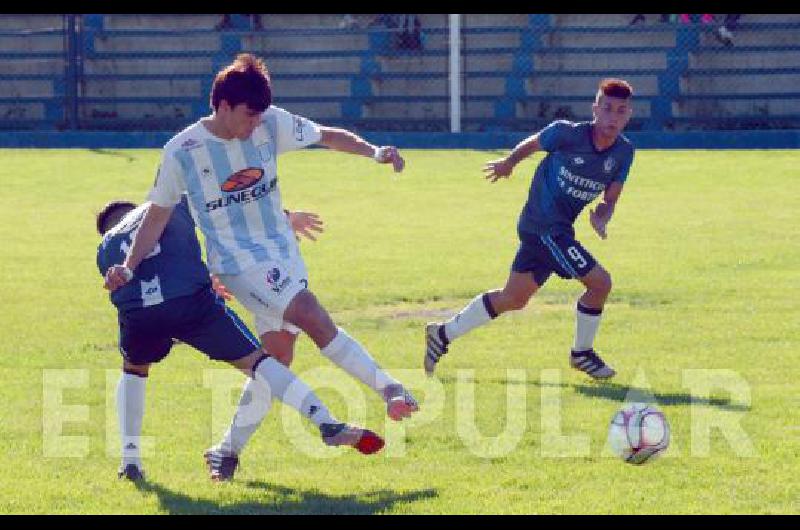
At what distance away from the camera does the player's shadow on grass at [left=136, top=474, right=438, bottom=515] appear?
6.62m

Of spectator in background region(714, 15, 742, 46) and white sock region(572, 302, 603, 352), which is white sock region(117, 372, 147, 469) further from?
spectator in background region(714, 15, 742, 46)

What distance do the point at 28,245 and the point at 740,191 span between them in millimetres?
9846

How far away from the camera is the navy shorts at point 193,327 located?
705 cm

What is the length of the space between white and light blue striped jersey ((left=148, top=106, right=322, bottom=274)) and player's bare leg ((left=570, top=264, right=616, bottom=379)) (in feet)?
10.4

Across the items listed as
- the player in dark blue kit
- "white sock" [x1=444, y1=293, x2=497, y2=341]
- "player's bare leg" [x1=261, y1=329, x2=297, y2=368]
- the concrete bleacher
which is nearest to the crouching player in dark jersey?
"player's bare leg" [x1=261, y1=329, x2=297, y2=368]

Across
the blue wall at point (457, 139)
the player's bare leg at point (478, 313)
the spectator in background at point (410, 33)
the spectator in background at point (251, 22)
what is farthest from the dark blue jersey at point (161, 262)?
the spectator in background at point (251, 22)

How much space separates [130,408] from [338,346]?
1091mm

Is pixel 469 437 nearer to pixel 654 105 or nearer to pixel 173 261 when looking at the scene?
pixel 173 261

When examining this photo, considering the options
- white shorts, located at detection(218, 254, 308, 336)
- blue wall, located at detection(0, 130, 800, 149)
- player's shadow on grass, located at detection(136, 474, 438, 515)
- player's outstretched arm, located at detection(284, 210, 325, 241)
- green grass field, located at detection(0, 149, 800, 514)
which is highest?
player's outstretched arm, located at detection(284, 210, 325, 241)

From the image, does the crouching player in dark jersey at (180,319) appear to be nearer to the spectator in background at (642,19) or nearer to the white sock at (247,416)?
the white sock at (247,416)

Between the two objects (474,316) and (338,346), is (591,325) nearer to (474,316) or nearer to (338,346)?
(474,316)

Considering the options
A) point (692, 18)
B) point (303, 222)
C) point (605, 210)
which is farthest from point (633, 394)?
point (692, 18)

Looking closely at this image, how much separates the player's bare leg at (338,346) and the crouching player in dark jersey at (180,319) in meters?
0.24

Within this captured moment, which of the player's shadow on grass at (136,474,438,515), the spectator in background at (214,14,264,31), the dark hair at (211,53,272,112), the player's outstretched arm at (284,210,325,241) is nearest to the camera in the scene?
the player's shadow on grass at (136,474,438,515)
